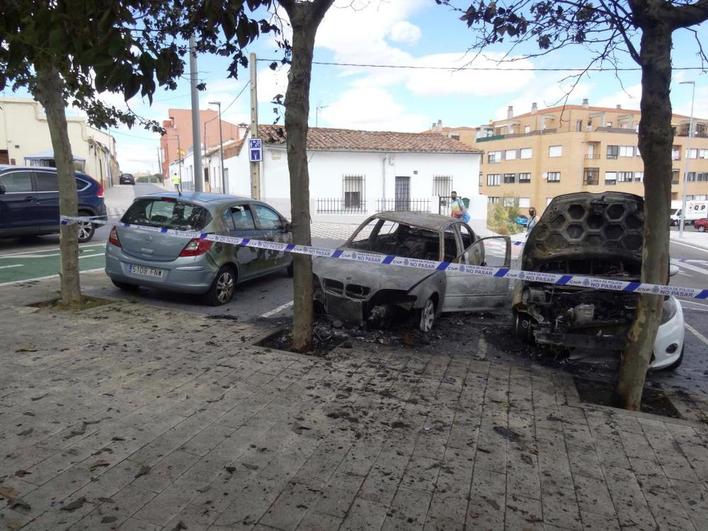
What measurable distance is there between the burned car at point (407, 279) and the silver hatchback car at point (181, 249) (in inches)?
59.2

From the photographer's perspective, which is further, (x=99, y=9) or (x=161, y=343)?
(x=161, y=343)

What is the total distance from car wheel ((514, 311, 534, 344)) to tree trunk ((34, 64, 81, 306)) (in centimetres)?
558

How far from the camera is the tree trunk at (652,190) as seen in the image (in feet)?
12.9

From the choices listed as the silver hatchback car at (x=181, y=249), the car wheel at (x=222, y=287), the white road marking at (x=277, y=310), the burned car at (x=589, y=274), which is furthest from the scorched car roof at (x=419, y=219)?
the car wheel at (x=222, y=287)

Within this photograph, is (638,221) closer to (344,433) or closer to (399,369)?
(399,369)

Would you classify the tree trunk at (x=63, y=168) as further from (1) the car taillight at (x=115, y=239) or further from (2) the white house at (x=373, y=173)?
(2) the white house at (x=373, y=173)

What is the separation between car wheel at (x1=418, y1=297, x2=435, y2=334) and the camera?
246 inches

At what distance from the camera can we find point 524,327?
6.15 meters

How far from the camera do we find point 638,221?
579cm

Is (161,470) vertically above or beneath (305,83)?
beneath

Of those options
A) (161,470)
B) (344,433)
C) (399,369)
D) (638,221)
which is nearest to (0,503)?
(161,470)

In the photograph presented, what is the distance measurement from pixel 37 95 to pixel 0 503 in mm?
5805

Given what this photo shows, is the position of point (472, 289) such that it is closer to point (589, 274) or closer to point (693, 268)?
point (589, 274)

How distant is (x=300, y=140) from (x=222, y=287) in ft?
10.5
